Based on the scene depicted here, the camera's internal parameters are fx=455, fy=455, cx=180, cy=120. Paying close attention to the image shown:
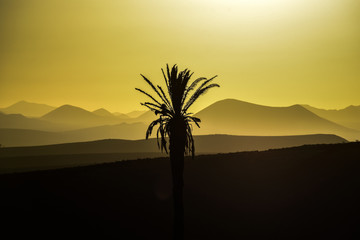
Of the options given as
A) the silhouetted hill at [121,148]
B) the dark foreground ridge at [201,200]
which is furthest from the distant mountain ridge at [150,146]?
the dark foreground ridge at [201,200]

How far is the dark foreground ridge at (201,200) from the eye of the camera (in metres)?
33.1

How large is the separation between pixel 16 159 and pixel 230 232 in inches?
3789

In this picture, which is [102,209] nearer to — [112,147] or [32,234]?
[32,234]

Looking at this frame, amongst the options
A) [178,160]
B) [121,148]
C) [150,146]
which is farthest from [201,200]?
[150,146]

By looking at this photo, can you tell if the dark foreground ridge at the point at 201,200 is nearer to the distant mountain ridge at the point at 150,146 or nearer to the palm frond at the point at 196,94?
the palm frond at the point at 196,94

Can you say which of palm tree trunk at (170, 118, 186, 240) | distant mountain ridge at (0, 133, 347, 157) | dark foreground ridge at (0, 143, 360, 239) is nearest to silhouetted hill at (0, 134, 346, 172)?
distant mountain ridge at (0, 133, 347, 157)

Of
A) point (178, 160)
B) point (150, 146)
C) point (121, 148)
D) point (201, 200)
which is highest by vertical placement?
point (150, 146)

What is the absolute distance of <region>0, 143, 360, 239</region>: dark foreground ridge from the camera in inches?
1302

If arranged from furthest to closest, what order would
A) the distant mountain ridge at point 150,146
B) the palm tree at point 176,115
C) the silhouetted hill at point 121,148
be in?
the distant mountain ridge at point 150,146 < the silhouetted hill at point 121,148 < the palm tree at point 176,115

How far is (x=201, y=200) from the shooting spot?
37.5m

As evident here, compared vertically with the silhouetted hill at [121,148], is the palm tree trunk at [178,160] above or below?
below

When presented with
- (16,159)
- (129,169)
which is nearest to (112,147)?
(16,159)

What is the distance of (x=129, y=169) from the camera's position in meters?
43.4

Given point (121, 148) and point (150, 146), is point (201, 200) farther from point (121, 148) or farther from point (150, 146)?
point (150, 146)
